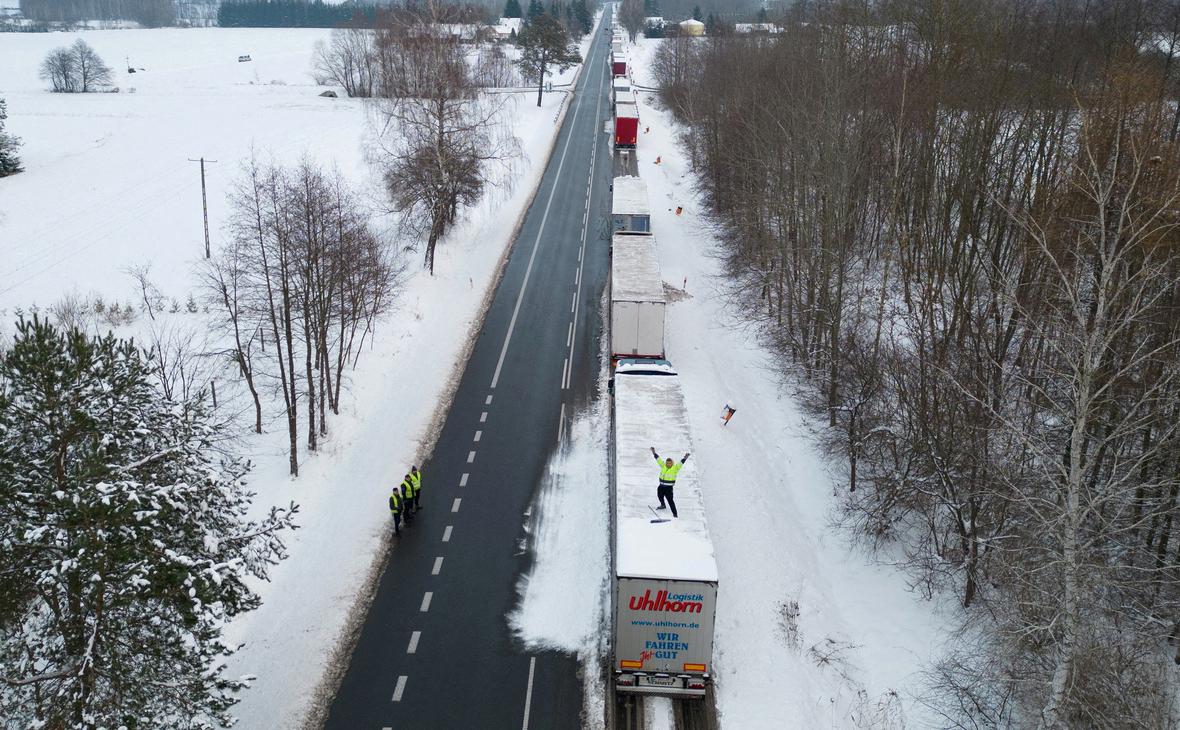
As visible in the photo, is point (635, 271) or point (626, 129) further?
point (626, 129)

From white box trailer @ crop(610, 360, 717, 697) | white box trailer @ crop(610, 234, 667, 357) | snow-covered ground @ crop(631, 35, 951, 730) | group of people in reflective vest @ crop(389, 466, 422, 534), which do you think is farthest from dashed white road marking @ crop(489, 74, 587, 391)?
white box trailer @ crop(610, 360, 717, 697)

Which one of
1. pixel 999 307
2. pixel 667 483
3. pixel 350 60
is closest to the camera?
pixel 667 483

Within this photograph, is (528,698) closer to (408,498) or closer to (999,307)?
(408,498)

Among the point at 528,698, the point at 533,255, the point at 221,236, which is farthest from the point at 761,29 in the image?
the point at 528,698

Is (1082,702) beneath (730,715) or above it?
above

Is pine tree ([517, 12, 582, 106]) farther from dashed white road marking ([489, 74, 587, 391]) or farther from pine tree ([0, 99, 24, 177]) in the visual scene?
pine tree ([0, 99, 24, 177])

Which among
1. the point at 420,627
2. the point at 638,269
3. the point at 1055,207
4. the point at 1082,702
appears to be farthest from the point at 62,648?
the point at 638,269

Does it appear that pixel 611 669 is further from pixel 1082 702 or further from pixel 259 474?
pixel 259 474
